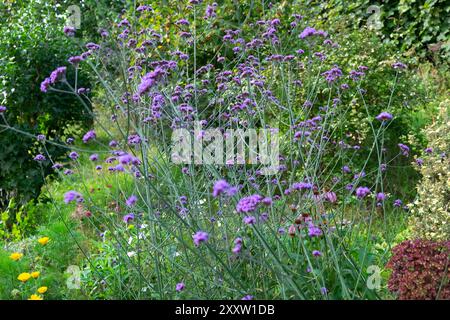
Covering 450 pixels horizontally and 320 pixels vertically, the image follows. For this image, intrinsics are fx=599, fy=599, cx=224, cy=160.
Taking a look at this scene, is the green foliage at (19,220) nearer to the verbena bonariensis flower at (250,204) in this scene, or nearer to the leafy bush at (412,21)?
the verbena bonariensis flower at (250,204)

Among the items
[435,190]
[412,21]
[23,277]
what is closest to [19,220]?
[23,277]

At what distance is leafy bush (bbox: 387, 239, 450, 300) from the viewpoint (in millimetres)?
2334

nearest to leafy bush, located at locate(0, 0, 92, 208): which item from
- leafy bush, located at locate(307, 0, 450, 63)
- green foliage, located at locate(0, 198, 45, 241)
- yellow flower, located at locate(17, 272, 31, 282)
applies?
green foliage, located at locate(0, 198, 45, 241)

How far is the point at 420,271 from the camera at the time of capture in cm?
242

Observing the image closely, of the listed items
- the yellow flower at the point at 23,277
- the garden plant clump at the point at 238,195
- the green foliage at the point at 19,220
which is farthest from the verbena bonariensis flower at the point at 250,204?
the green foliage at the point at 19,220

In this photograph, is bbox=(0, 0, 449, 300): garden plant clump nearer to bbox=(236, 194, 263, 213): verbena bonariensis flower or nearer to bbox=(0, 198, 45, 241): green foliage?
bbox=(236, 194, 263, 213): verbena bonariensis flower

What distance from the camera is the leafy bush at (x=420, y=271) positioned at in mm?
2334

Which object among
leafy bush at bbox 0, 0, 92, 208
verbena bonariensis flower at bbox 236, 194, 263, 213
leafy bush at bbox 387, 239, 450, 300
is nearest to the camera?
verbena bonariensis flower at bbox 236, 194, 263, 213

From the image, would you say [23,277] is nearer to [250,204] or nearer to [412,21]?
[250,204]

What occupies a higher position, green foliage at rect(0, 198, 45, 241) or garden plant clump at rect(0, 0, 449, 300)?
garden plant clump at rect(0, 0, 449, 300)

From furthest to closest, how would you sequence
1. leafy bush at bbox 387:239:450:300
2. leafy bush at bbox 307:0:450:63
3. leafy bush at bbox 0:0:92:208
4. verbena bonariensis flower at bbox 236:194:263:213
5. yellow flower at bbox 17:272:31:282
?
leafy bush at bbox 307:0:450:63
leafy bush at bbox 0:0:92:208
yellow flower at bbox 17:272:31:282
leafy bush at bbox 387:239:450:300
verbena bonariensis flower at bbox 236:194:263:213

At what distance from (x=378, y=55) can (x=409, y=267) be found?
353 centimetres

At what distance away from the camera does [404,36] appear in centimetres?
830
